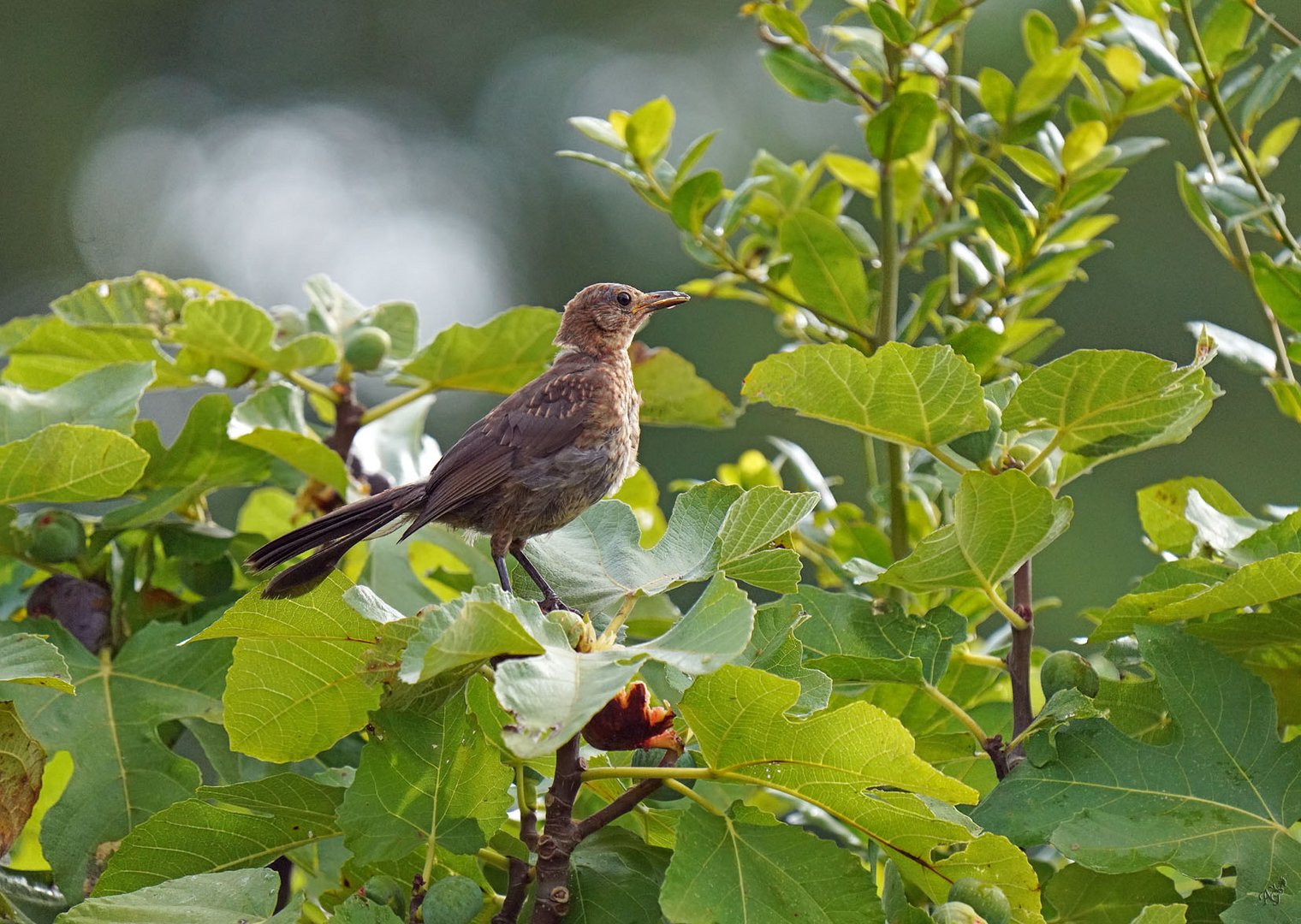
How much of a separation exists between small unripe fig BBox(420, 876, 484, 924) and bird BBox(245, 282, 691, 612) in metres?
0.44

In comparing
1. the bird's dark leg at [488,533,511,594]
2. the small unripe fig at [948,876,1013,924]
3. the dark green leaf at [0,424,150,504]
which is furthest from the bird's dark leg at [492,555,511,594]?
the small unripe fig at [948,876,1013,924]

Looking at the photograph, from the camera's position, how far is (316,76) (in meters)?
13.2

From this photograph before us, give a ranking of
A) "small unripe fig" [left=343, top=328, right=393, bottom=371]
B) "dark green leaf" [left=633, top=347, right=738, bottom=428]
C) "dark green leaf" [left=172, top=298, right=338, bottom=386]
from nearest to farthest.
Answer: "dark green leaf" [left=172, top=298, right=338, bottom=386]
"small unripe fig" [left=343, top=328, right=393, bottom=371]
"dark green leaf" [left=633, top=347, right=738, bottom=428]

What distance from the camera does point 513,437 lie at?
1.72 meters

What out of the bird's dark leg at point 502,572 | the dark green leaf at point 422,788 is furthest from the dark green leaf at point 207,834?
the bird's dark leg at point 502,572

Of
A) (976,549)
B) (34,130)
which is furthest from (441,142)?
(976,549)

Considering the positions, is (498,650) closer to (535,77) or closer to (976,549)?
(976,549)

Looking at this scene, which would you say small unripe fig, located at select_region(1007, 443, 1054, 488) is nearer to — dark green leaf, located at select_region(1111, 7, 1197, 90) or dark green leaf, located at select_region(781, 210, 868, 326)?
dark green leaf, located at select_region(781, 210, 868, 326)

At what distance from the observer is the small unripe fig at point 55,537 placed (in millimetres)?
1476

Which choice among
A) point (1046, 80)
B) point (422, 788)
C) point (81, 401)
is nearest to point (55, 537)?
point (81, 401)

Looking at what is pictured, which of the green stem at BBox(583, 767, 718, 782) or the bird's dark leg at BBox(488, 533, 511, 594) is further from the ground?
the green stem at BBox(583, 767, 718, 782)

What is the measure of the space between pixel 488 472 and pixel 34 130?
37.7ft

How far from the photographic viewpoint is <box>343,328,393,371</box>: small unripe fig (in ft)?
5.80

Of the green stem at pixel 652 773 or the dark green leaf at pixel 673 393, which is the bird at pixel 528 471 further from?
the green stem at pixel 652 773
